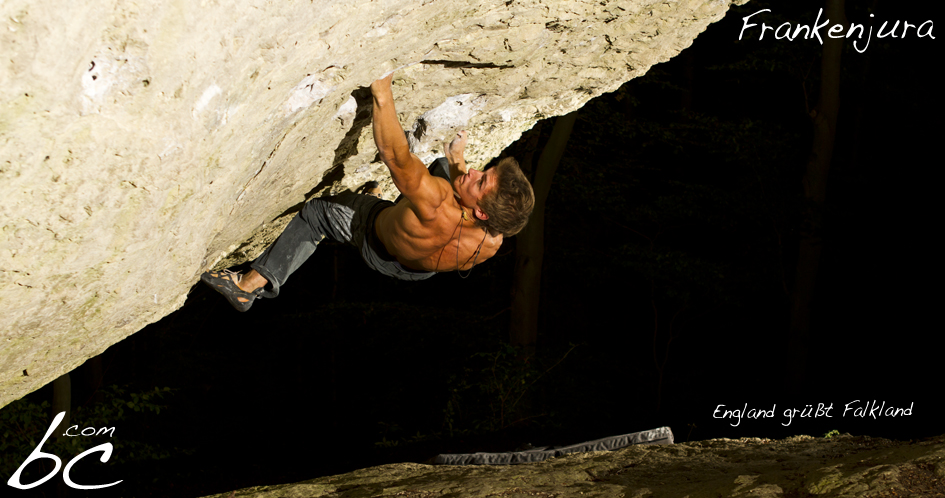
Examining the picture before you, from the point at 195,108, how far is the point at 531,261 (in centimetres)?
948

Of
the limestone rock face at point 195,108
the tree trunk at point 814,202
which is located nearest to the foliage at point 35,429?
the limestone rock face at point 195,108

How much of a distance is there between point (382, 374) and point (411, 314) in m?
3.46

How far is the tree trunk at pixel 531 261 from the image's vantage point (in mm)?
11016

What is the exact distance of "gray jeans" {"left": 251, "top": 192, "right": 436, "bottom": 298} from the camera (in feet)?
12.8

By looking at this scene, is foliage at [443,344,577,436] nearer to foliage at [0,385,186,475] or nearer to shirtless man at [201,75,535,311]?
foliage at [0,385,186,475]

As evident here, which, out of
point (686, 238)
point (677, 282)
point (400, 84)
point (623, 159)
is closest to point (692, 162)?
point (686, 238)

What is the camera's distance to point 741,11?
11.7 metres

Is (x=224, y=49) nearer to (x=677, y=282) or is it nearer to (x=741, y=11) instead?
(x=677, y=282)

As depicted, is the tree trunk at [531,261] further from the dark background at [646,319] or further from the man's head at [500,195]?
the man's head at [500,195]

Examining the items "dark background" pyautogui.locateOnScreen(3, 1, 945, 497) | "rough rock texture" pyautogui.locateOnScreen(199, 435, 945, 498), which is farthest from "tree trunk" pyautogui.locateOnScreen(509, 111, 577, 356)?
"rough rock texture" pyautogui.locateOnScreen(199, 435, 945, 498)

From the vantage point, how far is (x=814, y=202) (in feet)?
34.9

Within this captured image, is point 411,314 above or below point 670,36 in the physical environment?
below

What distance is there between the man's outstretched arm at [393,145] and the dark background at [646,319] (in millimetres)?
5060

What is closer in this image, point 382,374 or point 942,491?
point 942,491
